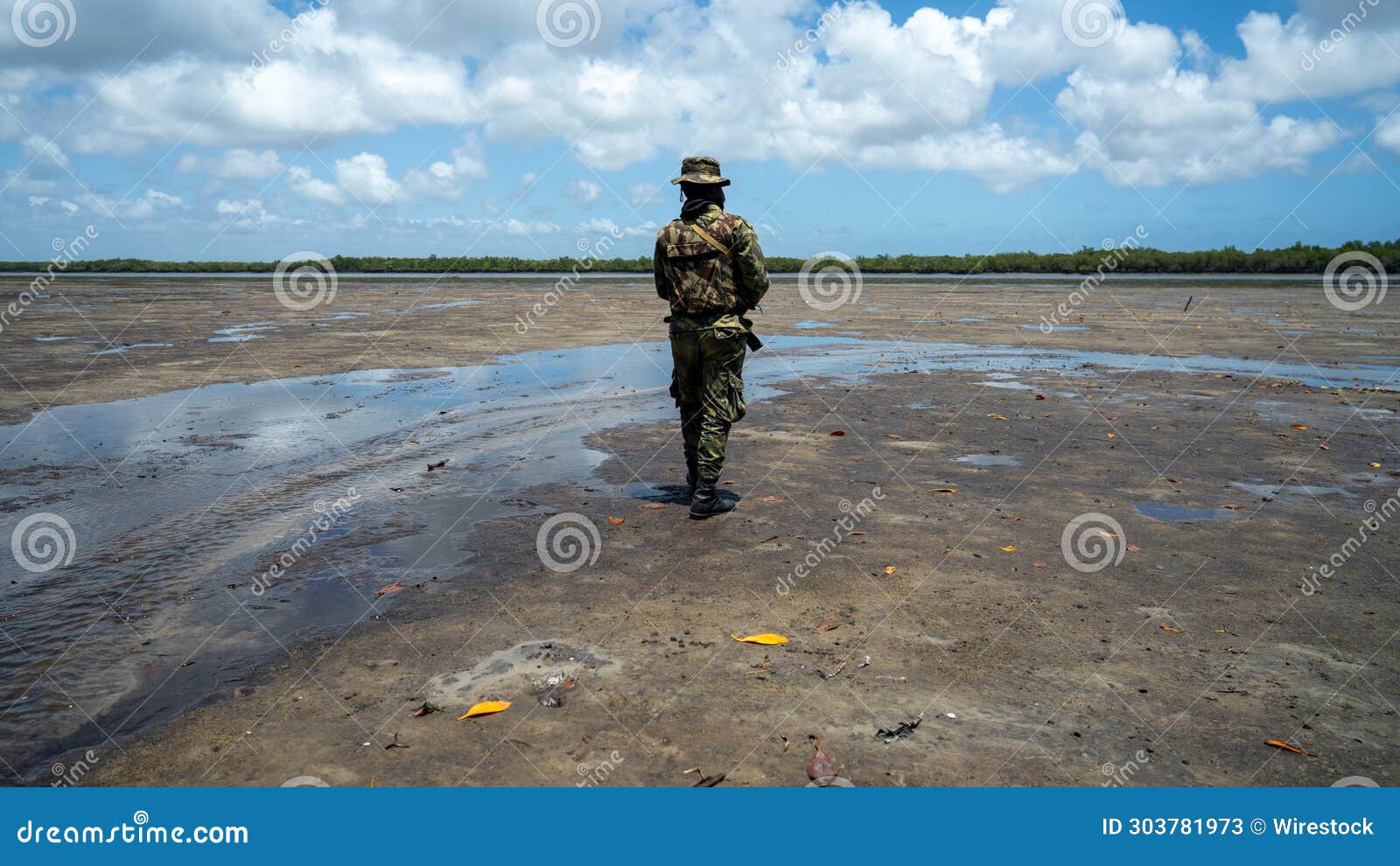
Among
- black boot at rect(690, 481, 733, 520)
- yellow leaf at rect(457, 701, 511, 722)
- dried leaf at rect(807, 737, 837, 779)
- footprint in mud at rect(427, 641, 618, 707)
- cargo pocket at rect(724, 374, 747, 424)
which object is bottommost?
dried leaf at rect(807, 737, 837, 779)

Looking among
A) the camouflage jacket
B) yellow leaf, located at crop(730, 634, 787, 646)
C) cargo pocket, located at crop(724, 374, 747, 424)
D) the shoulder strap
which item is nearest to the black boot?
cargo pocket, located at crop(724, 374, 747, 424)

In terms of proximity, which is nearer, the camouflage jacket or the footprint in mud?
the footprint in mud

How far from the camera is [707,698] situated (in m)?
3.88

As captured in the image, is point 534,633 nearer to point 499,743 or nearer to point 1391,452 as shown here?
point 499,743

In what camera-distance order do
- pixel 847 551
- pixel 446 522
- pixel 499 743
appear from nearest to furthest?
pixel 499 743 < pixel 847 551 < pixel 446 522

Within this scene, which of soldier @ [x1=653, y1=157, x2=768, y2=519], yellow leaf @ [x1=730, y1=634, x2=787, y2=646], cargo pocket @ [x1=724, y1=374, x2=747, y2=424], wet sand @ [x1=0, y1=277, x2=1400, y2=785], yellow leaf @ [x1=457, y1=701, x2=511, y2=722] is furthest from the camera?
cargo pocket @ [x1=724, y1=374, x2=747, y2=424]

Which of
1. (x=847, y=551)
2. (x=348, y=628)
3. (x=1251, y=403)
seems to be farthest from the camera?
(x=1251, y=403)

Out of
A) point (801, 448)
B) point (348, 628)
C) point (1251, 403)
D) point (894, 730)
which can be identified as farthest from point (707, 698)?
point (1251, 403)

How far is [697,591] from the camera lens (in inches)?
203

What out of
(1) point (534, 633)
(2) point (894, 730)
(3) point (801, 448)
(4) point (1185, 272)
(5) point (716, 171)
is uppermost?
(4) point (1185, 272)

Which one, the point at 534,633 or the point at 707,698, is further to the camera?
the point at 534,633

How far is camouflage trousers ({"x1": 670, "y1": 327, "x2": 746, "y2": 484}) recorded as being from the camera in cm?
677

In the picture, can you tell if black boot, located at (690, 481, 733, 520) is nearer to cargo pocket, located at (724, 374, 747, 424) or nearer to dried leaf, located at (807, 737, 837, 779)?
cargo pocket, located at (724, 374, 747, 424)

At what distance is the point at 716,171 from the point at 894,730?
483cm
